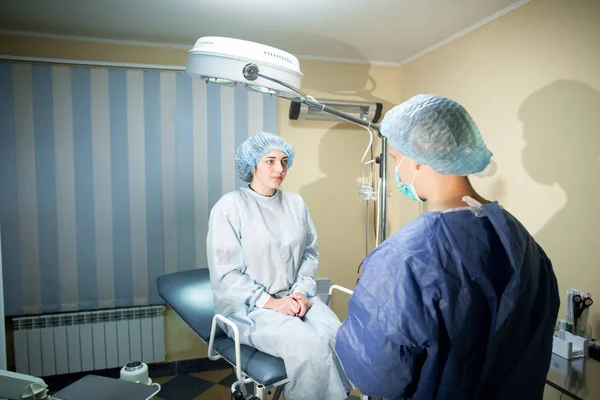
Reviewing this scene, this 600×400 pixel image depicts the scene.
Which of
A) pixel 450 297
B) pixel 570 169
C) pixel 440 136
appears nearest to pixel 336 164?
pixel 570 169

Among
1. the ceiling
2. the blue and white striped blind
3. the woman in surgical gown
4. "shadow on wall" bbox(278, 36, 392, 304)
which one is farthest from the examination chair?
the ceiling

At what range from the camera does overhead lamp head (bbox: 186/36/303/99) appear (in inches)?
57.2

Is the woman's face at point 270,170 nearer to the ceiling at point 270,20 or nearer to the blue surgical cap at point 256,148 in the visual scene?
the blue surgical cap at point 256,148

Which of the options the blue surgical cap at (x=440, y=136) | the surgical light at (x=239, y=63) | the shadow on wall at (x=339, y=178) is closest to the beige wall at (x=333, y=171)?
the shadow on wall at (x=339, y=178)

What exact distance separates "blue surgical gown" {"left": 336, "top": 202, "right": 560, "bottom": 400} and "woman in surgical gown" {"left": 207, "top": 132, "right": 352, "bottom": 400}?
547 millimetres

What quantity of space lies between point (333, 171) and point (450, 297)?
2.30 meters

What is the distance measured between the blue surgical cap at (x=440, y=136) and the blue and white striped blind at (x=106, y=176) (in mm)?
1873

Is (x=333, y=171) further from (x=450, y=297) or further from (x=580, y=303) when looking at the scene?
(x=450, y=297)

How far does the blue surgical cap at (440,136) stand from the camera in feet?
3.60

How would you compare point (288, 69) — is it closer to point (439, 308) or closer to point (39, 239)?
point (439, 308)

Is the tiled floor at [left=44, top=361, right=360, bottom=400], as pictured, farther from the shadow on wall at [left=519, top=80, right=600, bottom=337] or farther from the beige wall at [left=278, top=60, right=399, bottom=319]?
the shadow on wall at [left=519, top=80, right=600, bottom=337]

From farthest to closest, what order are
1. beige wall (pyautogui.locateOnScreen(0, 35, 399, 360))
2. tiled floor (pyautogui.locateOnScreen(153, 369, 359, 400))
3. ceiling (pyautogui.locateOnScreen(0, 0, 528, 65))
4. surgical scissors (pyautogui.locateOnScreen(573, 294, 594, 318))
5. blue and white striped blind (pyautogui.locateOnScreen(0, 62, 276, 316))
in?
beige wall (pyautogui.locateOnScreen(0, 35, 399, 360)), tiled floor (pyautogui.locateOnScreen(153, 369, 359, 400)), blue and white striped blind (pyautogui.locateOnScreen(0, 62, 276, 316)), ceiling (pyautogui.locateOnScreen(0, 0, 528, 65)), surgical scissors (pyautogui.locateOnScreen(573, 294, 594, 318))

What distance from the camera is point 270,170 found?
2.13 metres

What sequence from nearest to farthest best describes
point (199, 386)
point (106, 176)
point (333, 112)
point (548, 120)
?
1. point (333, 112)
2. point (548, 120)
3. point (106, 176)
4. point (199, 386)
